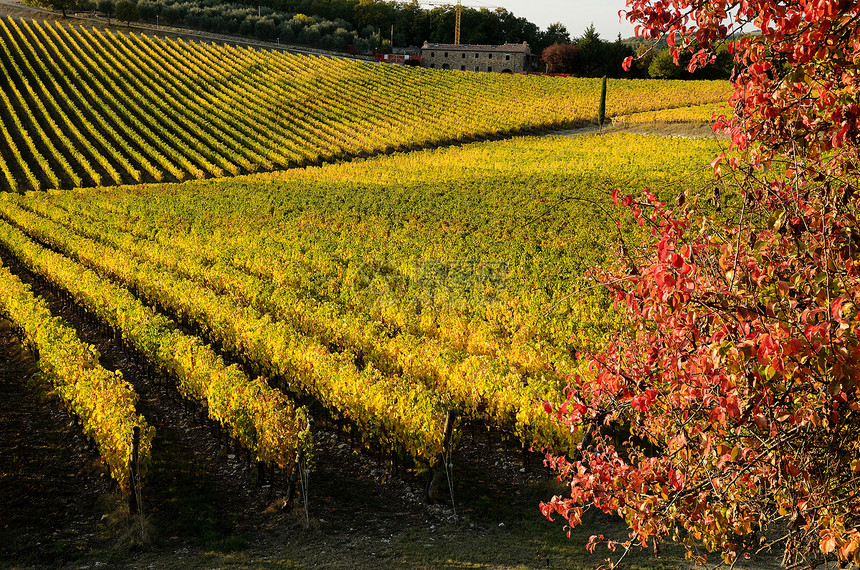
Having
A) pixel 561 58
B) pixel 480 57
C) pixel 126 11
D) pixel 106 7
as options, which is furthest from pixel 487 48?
pixel 106 7

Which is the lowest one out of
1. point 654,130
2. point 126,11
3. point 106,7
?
point 654,130

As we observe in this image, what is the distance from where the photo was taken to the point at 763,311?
3271 mm

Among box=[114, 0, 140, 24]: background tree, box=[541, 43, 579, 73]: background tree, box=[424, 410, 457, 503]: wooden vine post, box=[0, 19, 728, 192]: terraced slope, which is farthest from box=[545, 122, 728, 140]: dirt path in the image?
box=[114, 0, 140, 24]: background tree

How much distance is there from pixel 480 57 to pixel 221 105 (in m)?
51.7

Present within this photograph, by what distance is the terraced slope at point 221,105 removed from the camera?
52812 mm

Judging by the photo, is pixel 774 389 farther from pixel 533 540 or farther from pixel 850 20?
pixel 533 540

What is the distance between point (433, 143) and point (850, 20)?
57.2m

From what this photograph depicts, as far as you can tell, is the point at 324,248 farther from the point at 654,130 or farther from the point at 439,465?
the point at 654,130

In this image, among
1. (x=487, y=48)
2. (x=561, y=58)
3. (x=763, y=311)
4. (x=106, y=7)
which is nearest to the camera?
(x=763, y=311)

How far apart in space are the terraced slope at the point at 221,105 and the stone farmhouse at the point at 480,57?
1370 centimetres

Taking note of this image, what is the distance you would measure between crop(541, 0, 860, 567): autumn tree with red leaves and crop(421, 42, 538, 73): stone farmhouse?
106m

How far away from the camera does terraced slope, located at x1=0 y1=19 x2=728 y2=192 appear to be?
173ft

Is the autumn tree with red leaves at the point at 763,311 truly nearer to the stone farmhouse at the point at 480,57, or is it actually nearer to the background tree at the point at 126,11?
the stone farmhouse at the point at 480,57

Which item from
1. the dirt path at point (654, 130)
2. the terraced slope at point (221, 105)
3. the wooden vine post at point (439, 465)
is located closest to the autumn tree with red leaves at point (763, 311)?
the wooden vine post at point (439, 465)
